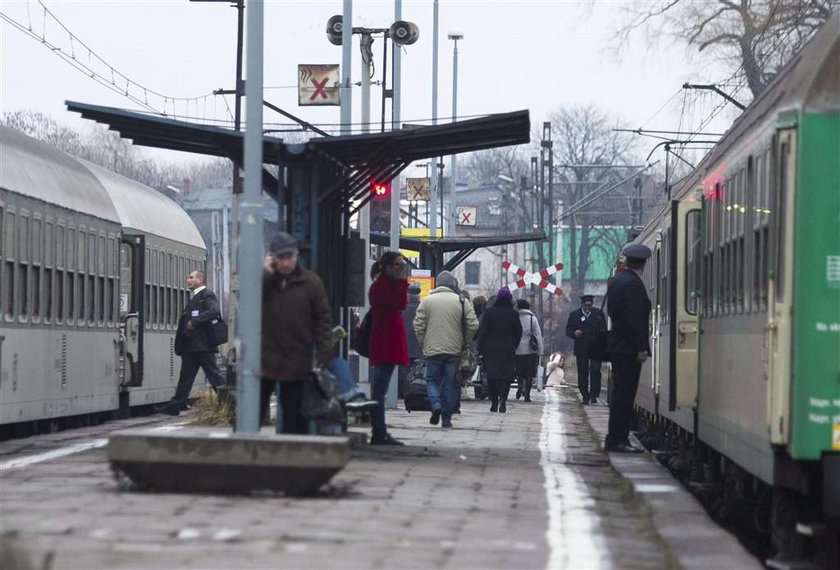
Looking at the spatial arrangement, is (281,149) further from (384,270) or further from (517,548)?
(517,548)

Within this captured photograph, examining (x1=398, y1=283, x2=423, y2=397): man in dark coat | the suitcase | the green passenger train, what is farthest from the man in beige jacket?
the green passenger train

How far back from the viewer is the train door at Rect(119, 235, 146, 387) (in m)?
25.8

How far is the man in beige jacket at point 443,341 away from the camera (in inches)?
885

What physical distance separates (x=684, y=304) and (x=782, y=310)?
5739mm

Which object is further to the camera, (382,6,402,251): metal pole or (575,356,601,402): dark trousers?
(575,356,601,402): dark trousers

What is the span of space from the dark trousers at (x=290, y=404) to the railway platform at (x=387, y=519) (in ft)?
1.59

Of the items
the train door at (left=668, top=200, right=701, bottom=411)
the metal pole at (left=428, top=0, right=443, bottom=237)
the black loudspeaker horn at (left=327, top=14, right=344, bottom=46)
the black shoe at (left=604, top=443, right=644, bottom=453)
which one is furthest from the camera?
the metal pole at (left=428, top=0, right=443, bottom=237)

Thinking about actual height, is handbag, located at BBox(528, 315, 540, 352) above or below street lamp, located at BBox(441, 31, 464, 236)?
below

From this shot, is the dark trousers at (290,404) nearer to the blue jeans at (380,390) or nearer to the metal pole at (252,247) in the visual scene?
the metal pole at (252,247)

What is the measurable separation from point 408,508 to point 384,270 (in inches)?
254

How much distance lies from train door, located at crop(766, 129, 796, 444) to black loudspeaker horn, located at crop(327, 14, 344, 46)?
19.0 meters

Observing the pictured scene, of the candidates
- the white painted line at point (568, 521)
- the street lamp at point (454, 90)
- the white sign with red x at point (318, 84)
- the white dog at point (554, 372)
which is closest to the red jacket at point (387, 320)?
the white painted line at point (568, 521)

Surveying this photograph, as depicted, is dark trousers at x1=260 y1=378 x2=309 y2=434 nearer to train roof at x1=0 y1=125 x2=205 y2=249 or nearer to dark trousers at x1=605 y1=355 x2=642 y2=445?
dark trousers at x1=605 y1=355 x2=642 y2=445

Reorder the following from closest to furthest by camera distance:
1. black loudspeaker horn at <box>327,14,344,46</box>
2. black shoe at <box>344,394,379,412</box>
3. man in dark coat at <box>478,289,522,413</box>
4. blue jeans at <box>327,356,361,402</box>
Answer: black shoe at <box>344,394,379,412</box> → blue jeans at <box>327,356,361,402</box> → man in dark coat at <box>478,289,522,413</box> → black loudspeaker horn at <box>327,14,344,46</box>
